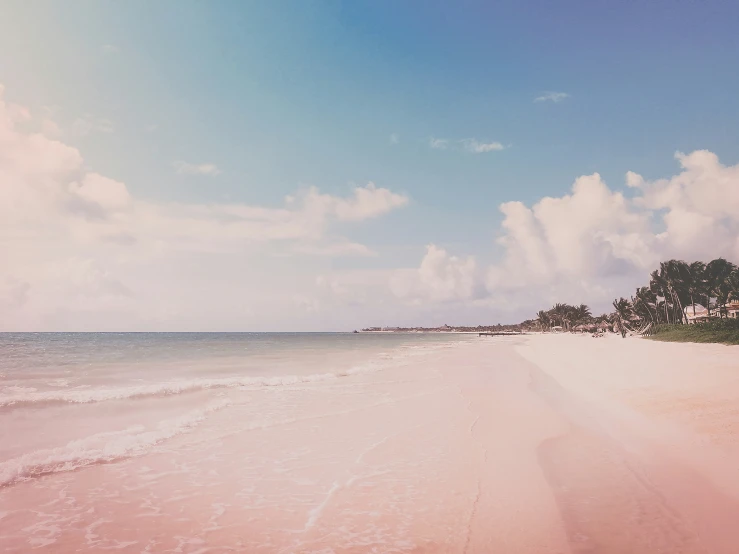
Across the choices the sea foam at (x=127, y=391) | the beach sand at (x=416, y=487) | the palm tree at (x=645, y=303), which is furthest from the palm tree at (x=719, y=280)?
the sea foam at (x=127, y=391)

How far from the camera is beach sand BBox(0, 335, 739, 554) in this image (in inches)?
235

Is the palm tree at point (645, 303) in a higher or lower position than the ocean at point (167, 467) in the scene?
higher

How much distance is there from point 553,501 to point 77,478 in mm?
9289

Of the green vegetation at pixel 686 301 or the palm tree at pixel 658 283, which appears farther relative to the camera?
the palm tree at pixel 658 283

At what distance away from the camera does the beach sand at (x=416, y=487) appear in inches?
235

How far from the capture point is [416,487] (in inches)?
311

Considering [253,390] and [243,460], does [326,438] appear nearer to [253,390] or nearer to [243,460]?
[243,460]

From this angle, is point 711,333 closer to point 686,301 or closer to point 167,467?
point 686,301

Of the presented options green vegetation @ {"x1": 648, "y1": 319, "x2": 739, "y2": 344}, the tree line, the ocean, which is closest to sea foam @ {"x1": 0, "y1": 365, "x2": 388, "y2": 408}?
the ocean

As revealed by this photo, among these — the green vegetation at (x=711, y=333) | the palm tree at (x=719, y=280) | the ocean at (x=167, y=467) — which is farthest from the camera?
Result: the palm tree at (x=719, y=280)

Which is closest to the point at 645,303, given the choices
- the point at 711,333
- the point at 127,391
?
the point at 711,333

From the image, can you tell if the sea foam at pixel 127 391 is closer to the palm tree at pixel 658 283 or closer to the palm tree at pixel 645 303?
the palm tree at pixel 658 283

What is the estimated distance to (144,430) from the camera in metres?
12.4

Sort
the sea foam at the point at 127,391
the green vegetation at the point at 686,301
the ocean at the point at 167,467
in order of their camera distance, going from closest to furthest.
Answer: the ocean at the point at 167,467, the sea foam at the point at 127,391, the green vegetation at the point at 686,301
